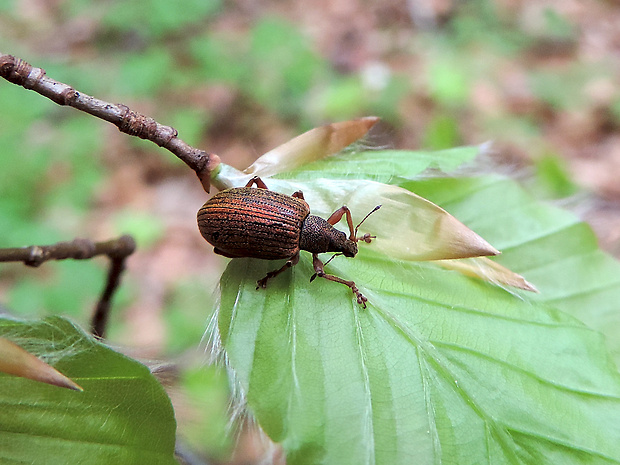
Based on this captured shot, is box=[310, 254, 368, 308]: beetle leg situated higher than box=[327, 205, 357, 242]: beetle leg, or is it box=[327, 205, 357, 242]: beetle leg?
box=[327, 205, 357, 242]: beetle leg

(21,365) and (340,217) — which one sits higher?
(340,217)

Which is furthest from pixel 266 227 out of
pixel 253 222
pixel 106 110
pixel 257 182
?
pixel 106 110

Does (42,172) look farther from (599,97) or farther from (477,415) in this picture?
(599,97)

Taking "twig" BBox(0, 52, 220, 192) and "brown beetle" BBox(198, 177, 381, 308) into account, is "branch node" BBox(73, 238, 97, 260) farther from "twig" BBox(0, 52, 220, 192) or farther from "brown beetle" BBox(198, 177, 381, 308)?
"twig" BBox(0, 52, 220, 192)

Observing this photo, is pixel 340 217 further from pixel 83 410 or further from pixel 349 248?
pixel 83 410

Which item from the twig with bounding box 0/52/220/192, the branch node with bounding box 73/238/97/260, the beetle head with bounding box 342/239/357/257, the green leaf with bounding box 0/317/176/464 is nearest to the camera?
the green leaf with bounding box 0/317/176/464

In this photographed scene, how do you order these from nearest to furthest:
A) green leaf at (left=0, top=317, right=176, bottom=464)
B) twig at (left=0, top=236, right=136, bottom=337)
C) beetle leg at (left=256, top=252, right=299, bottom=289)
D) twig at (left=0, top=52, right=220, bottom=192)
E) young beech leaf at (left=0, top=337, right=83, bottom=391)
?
young beech leaf at (left=0, top=337, right=83, bottom=391), green leaf at (left=0, top=317, right=176, bottom=464), twig at (left=0, top=52, right=220, bottom=192), beetle leg at (left=256, top=252, right=299, bottom=289), twig at (left=0, top=236, right=136, bottom=337)

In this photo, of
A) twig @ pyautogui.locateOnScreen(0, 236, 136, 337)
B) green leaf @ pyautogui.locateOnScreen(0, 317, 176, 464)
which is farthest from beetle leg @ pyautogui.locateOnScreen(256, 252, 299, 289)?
twig @ pyautogui.locateOnScreen(0, 236, 136, 337)

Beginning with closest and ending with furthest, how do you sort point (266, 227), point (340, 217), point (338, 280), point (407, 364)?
point (407, 364), point (338, 280), point (340, 217), point (266, 227)
